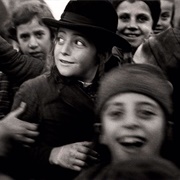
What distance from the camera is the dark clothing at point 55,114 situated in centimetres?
208

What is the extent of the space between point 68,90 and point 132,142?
598 millimetres

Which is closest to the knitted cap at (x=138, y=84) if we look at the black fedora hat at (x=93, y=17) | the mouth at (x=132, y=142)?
the mouth at (x=132, y=142)

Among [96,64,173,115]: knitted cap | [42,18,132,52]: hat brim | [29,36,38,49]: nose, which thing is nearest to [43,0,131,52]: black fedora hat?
[42,18,132,52]: hat brim

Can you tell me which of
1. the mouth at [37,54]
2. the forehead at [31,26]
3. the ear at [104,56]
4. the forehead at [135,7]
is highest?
the forehead at [135,7]

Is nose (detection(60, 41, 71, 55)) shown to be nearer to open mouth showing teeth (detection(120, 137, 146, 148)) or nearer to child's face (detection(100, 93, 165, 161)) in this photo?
child's face (detection(100, 93, 165, 161))

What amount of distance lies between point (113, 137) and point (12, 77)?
3.85 feet

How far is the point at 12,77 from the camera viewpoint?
2.72m

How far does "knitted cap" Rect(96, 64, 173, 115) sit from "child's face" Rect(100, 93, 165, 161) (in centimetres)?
2

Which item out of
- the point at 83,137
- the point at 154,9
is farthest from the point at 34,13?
the point at 83,137

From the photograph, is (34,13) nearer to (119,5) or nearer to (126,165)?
(119,5)

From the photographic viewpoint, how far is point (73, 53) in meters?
2.17

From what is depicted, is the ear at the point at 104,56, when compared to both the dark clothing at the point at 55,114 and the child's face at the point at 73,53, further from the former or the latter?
the dark clothing at the point at 55,114

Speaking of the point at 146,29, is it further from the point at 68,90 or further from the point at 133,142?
the point at 133,142

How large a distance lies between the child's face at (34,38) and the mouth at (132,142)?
Result: 1.54 m
